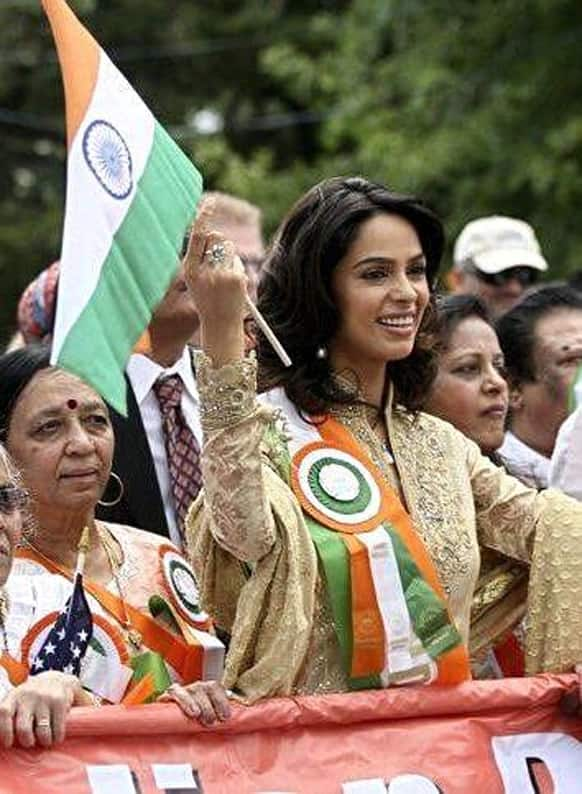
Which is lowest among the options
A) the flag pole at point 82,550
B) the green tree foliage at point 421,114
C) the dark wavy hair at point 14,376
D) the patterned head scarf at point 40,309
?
the flag pole at point 82,550

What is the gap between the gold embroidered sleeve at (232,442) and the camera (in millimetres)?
5562

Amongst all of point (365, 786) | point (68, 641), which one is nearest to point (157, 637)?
point (68, 641)

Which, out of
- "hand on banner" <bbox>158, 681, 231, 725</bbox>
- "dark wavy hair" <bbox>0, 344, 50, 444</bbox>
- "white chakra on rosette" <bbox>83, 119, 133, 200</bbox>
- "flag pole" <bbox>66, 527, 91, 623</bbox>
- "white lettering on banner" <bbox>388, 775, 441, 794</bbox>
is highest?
"white chakra on rosette" <bbox>83, 119, 133, 200</bbox>

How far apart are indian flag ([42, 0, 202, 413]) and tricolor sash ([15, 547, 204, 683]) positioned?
36.7 inches

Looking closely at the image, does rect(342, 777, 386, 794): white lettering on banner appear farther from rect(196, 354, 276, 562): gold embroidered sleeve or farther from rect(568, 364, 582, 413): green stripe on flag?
rect(568, 364, 582, 413): green stripe on flag

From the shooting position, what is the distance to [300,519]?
583cm

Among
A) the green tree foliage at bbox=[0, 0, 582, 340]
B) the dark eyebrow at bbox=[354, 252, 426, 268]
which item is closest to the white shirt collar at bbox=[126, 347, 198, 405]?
the dark eyebrow at bbox=[354, 252, 426, 268]

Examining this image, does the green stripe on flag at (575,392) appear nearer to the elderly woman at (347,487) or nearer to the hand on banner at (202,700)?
the elderly woman at (347,487)

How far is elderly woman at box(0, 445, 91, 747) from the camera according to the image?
529 cm

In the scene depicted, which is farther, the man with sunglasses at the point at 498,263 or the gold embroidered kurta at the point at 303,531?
the man with sunglasses at the point at 498,263

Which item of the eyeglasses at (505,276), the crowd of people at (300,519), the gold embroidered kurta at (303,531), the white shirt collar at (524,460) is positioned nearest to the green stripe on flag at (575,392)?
the white shirt collar at (524,460)

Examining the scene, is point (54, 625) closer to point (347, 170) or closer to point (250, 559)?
point (250, 559)

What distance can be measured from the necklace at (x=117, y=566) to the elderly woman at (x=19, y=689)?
39 cm

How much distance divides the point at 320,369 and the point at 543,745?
39.2 inches
